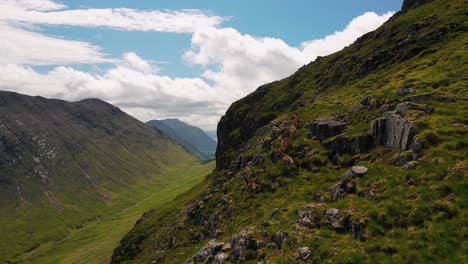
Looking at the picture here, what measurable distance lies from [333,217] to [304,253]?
15.8ft

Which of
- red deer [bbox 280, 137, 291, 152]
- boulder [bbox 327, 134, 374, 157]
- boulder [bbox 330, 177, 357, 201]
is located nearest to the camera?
boulder [bbox 330, 177, 357, 201]

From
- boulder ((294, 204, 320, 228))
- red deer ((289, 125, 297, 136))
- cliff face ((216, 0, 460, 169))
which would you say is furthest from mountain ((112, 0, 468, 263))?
cliff face ((216, 0, 460, 169))

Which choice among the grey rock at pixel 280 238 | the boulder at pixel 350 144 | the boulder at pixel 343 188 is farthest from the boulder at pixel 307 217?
the boulder at pixel 350 144

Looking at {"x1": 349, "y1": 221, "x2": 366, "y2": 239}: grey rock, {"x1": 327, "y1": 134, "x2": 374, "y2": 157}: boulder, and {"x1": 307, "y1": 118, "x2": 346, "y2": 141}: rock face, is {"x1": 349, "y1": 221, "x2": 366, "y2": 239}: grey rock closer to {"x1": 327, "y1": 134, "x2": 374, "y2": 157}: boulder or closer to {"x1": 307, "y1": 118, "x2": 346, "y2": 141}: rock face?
{"x1": 327, "y1": 134, "x2": 374, "y2": 157}: boulder

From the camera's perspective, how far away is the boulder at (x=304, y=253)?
30709 millimetres

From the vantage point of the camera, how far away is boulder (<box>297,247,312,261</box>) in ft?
101

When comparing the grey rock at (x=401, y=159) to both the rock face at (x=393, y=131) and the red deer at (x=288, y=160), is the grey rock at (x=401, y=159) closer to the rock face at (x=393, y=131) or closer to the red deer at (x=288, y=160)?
the rock face at (x=393, y=131)

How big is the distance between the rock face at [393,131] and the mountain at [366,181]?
0.40 feet

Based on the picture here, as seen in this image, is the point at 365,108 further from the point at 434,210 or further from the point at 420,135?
the point at 434,210

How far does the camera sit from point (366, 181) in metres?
36.7

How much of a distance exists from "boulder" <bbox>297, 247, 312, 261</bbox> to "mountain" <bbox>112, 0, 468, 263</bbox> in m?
0.08

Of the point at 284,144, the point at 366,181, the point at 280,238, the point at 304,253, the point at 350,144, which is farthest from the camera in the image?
the point at 284,144

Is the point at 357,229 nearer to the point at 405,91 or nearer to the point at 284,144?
the point at 405,91

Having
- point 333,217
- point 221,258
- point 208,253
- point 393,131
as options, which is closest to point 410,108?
point 393,131
